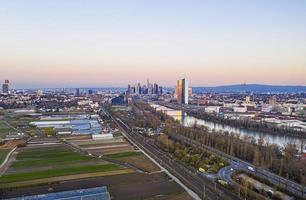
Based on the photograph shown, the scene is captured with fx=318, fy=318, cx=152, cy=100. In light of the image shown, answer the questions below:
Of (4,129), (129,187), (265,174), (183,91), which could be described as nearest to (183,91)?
(183,91)

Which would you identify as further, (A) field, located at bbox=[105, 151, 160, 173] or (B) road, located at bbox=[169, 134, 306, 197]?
(A) field, located at bbox=[105, 151, 160, 173]

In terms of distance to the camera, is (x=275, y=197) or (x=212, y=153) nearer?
(x=275, y=197)

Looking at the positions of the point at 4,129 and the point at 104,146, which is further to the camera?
the point at 4,129

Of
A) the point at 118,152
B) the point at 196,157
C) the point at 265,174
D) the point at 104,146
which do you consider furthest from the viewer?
the point at 104,146

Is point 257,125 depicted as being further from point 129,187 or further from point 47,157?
point 129,187

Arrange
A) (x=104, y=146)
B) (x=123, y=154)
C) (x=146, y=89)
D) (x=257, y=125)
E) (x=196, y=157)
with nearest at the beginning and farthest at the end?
(x=196, y=157) < (x=123, y=154) < (x=104, y=146) < (x=257, y=125) < (x=146, y=89)

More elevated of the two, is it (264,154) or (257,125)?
(264,154)

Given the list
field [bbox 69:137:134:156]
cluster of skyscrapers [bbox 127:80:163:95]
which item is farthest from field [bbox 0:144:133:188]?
cluster of skyscrapers [bbox 127:80:163:95]

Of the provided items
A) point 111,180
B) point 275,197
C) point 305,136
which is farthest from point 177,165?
point 305,136

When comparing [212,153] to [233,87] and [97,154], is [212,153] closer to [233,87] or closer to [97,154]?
[97,154]

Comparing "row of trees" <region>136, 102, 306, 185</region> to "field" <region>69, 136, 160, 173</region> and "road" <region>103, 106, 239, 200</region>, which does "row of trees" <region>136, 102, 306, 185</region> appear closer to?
"road" <region>103, 106, 239, 200</region>

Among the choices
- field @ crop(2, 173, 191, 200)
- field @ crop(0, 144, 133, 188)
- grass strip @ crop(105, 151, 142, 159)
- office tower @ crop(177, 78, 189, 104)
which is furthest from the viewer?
office tower @ crop(177, 78, 189, 104)
